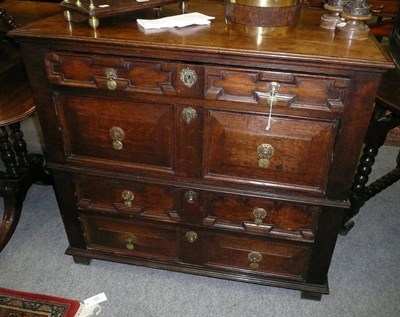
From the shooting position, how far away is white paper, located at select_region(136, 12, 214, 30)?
117cm

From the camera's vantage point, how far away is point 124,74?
114 cm

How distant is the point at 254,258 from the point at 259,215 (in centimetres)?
21

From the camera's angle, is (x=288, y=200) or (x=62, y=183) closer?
(x=288, y=200)

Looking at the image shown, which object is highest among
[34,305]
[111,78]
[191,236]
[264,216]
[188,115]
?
[111,78]

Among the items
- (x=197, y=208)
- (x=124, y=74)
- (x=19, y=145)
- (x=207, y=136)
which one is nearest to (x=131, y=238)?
(x=197, y=208)

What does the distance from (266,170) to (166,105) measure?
0.39 m

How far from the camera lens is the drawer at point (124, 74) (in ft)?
3.61

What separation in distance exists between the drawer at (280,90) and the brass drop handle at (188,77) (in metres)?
0.04

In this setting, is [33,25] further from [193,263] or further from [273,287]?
[273,287]

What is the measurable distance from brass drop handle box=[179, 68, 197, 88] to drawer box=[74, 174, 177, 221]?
41cm

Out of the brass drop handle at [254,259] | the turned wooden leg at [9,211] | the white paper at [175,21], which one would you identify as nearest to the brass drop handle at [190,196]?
the brass drop handle at [254,259]

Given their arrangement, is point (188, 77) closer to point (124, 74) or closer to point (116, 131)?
point (124, 74)

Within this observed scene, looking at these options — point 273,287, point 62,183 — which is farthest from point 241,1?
point 273,287

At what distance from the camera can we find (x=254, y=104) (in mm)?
1101
